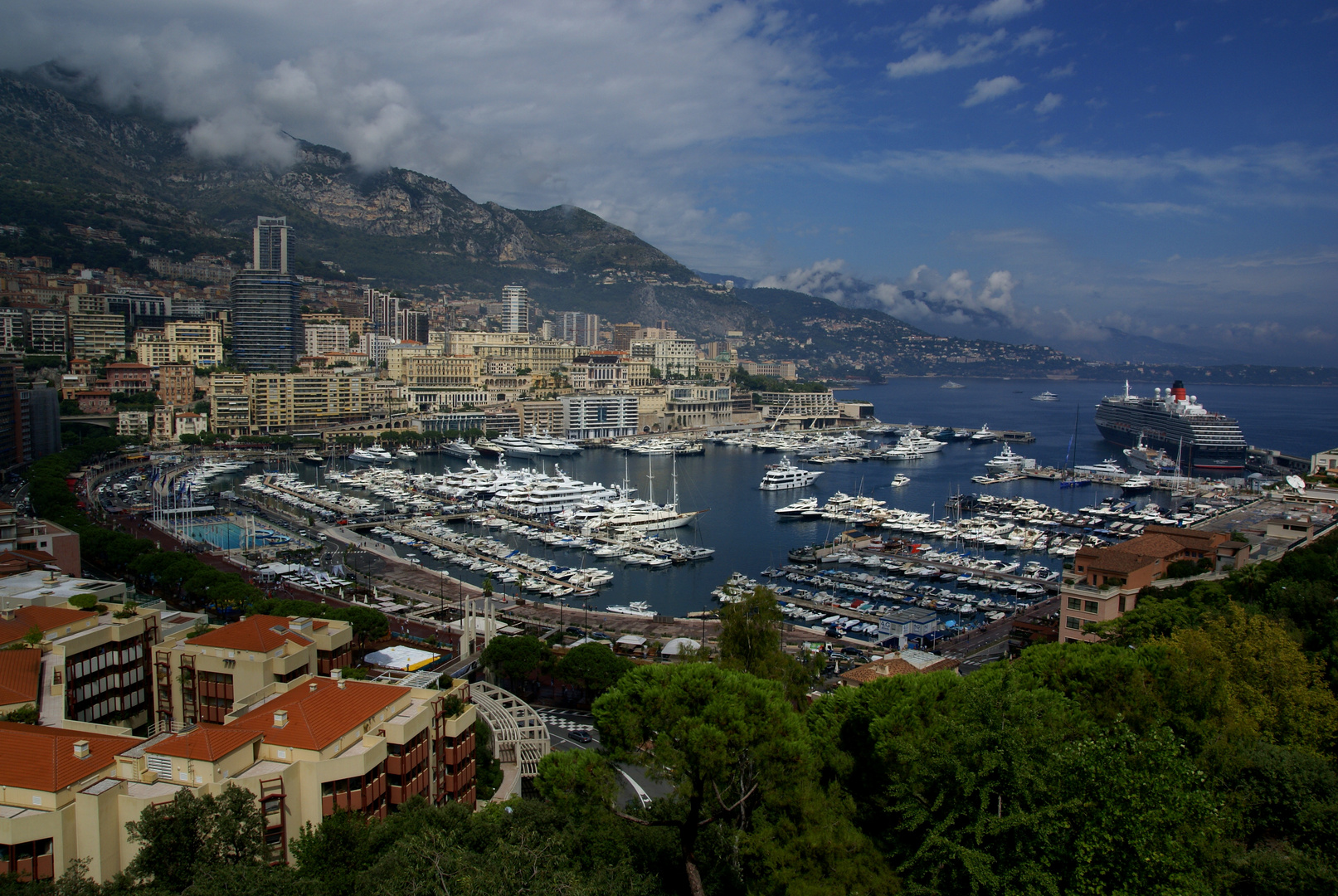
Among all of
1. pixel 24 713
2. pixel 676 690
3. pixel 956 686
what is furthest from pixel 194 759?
pixel 956 686

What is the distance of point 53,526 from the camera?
53.3 ft

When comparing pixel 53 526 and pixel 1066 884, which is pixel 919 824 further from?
pixel 53 526

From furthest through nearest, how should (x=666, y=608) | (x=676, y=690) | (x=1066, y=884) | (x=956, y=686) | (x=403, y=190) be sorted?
(x=403, y=190)
(x=666, y=608)
(x=956, y=686)
(x=676, y=690)
(x=1066, y=884)

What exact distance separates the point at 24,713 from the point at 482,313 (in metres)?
90.6

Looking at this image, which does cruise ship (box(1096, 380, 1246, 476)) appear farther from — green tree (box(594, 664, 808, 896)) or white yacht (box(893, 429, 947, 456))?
green tree (box(594, 664, 808, 896))

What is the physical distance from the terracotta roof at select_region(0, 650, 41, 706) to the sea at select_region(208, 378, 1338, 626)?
11.7 meters

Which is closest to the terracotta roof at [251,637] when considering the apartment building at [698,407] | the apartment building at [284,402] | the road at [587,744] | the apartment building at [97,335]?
the road at [587,744]

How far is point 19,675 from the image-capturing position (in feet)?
26.9

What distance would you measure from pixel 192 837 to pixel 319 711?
5.12 feet

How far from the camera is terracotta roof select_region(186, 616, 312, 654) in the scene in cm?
912

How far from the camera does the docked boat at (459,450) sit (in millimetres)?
44406

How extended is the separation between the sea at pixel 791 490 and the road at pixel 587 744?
7212 millimetres

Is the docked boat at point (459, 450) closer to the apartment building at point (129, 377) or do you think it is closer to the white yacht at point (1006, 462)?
the apartment building at point (129, 377)

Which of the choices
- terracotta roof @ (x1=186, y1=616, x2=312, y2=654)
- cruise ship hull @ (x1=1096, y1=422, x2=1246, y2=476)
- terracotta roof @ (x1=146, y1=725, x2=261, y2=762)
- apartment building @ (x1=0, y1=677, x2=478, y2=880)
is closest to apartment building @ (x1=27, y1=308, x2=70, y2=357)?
terracotta roof @ (x1=186, y1=616, x2=312, y2=654)
